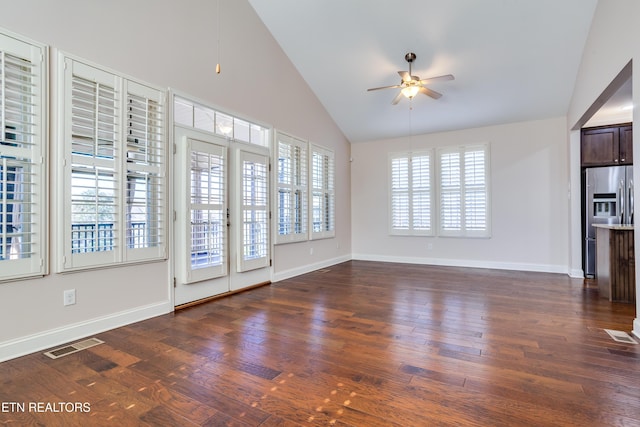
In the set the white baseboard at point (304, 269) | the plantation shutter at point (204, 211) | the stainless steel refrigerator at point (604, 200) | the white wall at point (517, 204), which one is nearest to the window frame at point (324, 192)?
the white baseboard at point (304, 269)

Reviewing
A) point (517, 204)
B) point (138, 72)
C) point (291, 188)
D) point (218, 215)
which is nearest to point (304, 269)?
point (291, 188)

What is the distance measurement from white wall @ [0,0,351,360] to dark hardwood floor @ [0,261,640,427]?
25 centimetres

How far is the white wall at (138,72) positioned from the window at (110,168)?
0.38 ft

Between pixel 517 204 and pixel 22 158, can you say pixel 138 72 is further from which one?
pixel 517 204

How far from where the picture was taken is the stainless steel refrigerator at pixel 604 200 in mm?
4844

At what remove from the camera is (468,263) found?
21.4 ft

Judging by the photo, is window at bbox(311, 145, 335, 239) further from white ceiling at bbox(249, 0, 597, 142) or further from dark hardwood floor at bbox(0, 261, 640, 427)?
dark hardwood floor at bbox(0, 261, 640, 427)

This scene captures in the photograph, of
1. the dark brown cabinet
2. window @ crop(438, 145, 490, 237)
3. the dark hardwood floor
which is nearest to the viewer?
the dark hardwood floor

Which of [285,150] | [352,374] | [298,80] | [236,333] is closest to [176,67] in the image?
[285,150]

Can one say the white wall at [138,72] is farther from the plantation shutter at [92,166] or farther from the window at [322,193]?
the window at [322,193]

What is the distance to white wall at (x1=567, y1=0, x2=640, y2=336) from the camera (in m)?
2.82

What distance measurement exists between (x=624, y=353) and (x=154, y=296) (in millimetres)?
4147

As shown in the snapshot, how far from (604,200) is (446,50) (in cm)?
330

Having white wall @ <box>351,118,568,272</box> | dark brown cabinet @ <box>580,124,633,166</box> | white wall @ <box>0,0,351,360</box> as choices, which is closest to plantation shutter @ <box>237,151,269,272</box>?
white wall @ <box>0,0,351,360</box>
